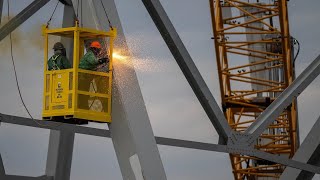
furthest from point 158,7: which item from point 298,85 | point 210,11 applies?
point 210,11

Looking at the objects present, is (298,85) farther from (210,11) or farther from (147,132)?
(210,11)

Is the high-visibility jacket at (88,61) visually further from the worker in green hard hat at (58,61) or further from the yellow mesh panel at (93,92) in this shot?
the worker in green hard hat at (58,61)

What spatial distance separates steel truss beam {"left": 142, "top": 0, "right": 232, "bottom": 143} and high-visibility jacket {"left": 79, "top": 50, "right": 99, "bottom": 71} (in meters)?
2.19

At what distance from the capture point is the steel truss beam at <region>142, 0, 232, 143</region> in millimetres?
22609

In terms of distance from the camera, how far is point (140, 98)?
70.7 ft

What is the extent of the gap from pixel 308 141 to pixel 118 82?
7720mm

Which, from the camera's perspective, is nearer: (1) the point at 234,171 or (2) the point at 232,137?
(2) the point at 232,137

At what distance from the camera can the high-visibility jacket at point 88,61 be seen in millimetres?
21047

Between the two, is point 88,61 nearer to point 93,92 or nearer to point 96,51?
point 96,51

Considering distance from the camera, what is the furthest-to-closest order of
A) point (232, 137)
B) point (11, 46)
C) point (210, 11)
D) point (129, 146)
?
point (210, 11) → point (232, 137) → point (11, 46) → point (129, 146)

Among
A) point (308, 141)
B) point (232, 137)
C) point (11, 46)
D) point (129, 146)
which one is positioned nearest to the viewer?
point (129, 146)

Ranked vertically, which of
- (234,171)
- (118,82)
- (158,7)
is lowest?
(234,171)

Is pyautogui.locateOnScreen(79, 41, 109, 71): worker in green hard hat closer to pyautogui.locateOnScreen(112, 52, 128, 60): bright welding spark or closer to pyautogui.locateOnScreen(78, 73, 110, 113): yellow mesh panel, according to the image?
pyautogui.locateOnScreen(78, 73, 110, 113): yellow mesh panel

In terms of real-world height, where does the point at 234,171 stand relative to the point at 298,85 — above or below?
below
